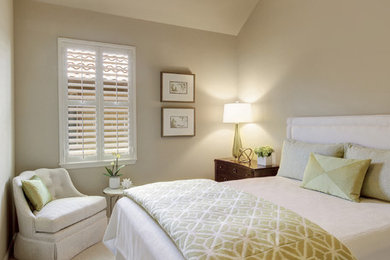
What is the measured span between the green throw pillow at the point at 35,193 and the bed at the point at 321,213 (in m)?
0.84

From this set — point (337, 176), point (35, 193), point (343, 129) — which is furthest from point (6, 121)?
point (343, 129)

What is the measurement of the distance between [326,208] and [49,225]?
2266mm

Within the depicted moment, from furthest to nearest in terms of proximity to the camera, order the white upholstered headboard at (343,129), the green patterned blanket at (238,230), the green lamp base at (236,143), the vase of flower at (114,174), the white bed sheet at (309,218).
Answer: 1. the green lamp base at (236,143)
2. the vase of flower at (114,174)
3. the white upholstered headboard at (343,129)
4. the white bed sheet at (309,218)
5. the green patterned blanket at (238,230)

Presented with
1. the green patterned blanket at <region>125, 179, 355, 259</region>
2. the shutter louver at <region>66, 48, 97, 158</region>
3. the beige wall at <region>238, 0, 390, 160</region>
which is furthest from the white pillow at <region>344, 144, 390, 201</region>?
the shutter louver at <region>66, 48, 97, 158</region>

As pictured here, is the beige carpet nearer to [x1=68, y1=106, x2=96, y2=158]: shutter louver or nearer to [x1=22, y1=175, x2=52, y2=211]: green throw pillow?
[x1=22, y1=175, x2=52, y2=211]: green throw pillow

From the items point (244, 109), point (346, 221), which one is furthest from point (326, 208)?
point (244, 109)

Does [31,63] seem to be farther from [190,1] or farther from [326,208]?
[326,208]

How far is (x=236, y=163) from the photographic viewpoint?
11.7 feet

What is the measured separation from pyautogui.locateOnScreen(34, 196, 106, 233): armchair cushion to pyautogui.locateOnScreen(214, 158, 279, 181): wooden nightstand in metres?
1.67

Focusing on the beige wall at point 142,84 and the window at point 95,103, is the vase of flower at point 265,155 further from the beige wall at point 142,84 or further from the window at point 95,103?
the window at point 95,103

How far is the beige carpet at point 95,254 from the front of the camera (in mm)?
2594

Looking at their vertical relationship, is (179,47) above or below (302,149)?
above

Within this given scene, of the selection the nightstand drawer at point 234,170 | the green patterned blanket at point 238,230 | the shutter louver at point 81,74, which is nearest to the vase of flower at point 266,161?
the nightstand drawer at point 234,170

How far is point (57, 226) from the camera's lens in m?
2.41
